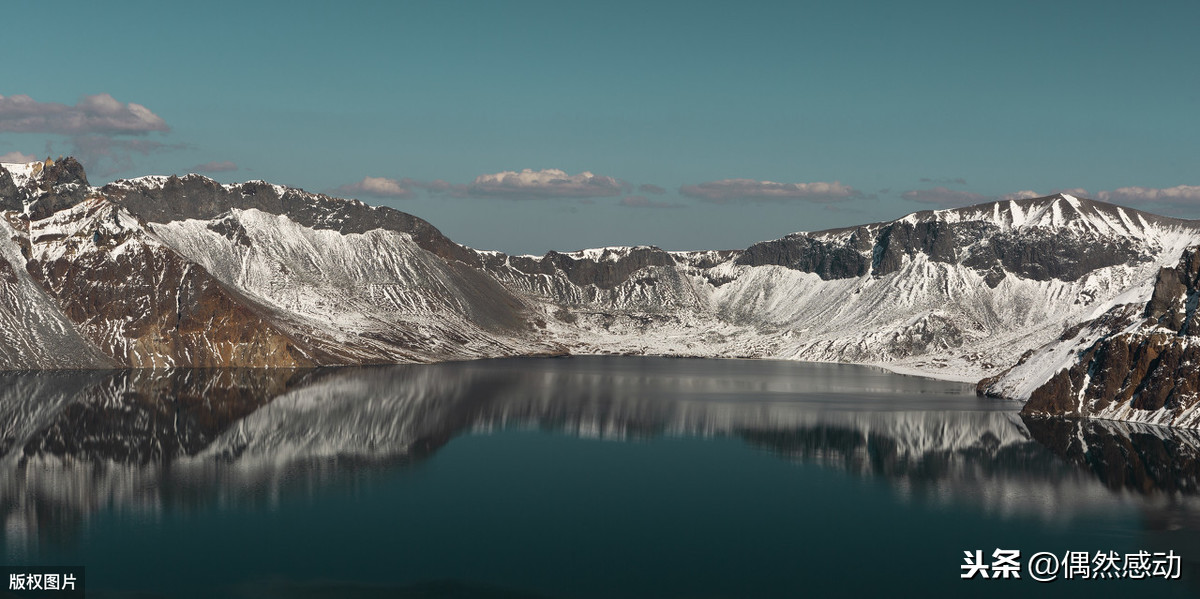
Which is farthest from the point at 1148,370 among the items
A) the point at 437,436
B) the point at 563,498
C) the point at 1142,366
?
the point at 437,436

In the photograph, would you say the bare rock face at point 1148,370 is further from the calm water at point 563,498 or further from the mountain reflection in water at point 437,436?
the calm water at point 563,498

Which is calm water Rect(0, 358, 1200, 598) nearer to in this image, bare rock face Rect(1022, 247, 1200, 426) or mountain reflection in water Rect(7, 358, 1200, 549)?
mountain reflection in water Rect(7, 358, 1200, 549)

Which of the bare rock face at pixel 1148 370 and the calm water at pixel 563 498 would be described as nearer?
the calm water at pixel 563 498

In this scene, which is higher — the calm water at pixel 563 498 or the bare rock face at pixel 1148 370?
the bare rock face at pixel 1148 370

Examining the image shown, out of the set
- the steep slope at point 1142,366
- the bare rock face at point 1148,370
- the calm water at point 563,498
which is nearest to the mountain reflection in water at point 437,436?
the calm water at point 563,498

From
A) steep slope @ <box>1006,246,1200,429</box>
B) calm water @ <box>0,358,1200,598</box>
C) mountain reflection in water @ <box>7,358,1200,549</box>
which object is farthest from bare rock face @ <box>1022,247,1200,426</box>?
calm water @ <box>0,358,1200,598</box>

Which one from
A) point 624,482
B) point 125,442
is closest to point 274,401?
point 125,442
